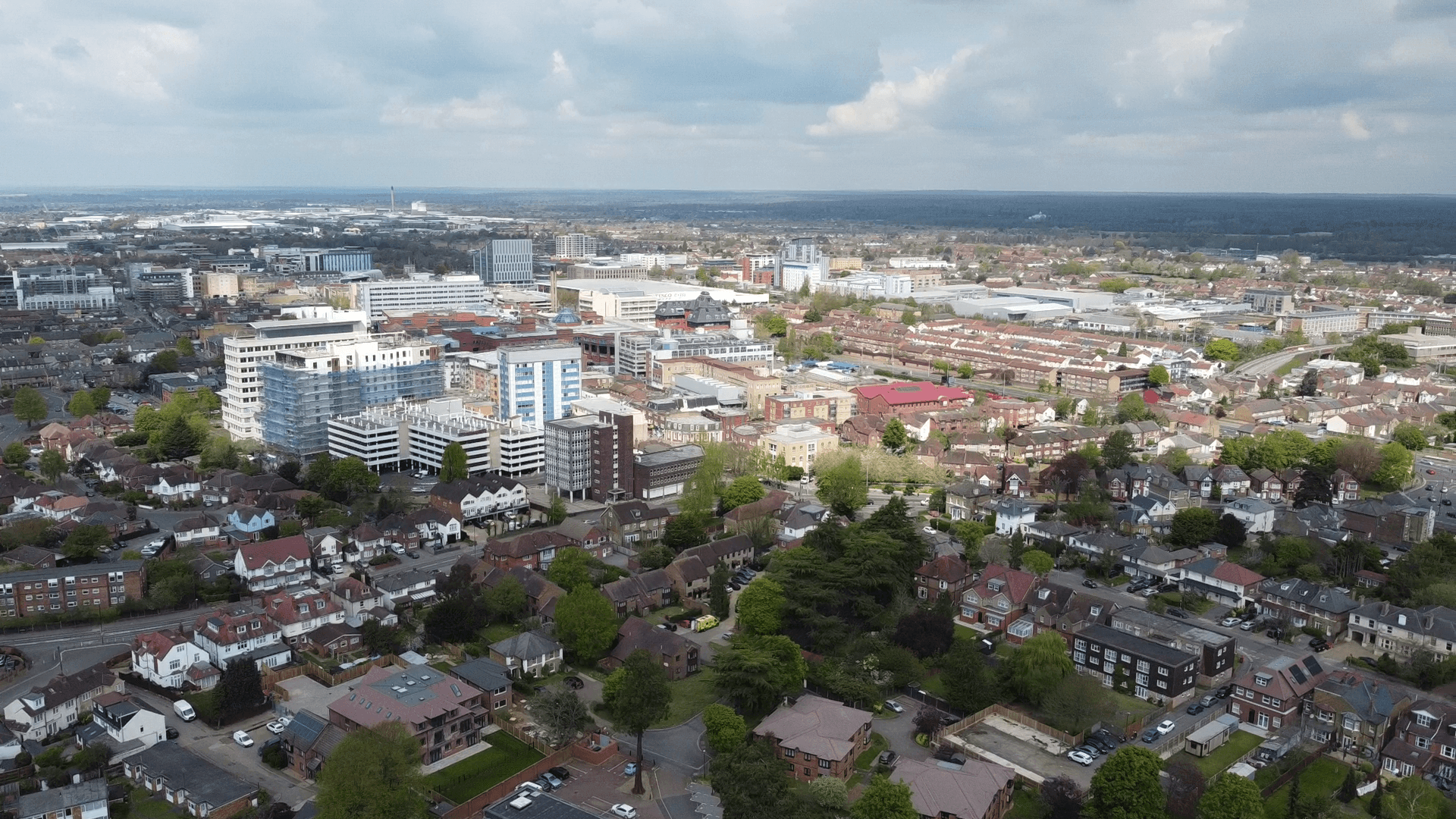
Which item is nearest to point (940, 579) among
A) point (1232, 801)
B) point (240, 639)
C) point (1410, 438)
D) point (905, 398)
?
point (1232, 801)


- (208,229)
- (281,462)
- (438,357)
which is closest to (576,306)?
(438,357)

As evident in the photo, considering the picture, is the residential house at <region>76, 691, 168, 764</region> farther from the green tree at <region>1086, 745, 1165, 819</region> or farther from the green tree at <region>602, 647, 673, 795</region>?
the green tree at <region>1086, 745, 1165, 819</region>

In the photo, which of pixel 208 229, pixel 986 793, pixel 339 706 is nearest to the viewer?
pixel 986 793

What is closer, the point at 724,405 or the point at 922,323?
the point at 724,405

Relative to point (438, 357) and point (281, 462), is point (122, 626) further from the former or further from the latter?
point (438, 357)

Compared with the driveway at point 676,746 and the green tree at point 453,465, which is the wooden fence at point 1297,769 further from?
the green tree at point 453,465

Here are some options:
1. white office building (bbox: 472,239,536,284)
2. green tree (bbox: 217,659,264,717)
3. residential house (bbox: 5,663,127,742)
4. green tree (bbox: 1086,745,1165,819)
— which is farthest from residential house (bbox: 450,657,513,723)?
white office building (bbox: 472,239,536,284)

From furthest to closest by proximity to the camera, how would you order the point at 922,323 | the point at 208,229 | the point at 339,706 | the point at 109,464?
the point at 208,229 → the point at 922,323 → the point at 109,464 → the point at 339,706

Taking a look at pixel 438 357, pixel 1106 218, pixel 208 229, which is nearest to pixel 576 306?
pixel 438 357
